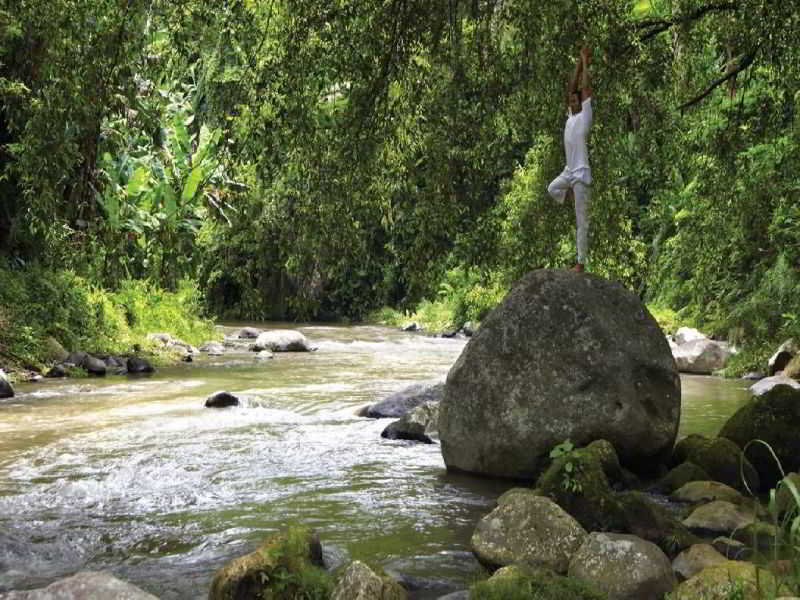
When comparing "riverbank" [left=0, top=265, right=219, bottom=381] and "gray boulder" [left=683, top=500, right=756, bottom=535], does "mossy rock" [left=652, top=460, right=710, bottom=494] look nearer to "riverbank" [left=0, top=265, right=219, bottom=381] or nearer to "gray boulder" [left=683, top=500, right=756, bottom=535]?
"gray boulder" [left=683, top=500, right=756, bottom=535]

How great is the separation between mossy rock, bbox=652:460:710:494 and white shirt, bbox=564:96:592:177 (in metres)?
2.75

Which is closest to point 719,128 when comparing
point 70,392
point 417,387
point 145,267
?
point 417,387

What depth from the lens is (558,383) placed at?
8.50 m

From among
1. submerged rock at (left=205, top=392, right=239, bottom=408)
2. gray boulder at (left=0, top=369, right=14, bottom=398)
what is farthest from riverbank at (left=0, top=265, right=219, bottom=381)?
submerged rock at (left=205, top=392, right=239, bottom=408)

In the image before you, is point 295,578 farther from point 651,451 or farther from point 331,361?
point 331,361

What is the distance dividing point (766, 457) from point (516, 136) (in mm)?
3974

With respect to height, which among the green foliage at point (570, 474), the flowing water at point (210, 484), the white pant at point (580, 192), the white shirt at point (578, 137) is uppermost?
the white shirt at point (578, 137)

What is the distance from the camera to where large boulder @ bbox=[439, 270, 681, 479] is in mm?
8461

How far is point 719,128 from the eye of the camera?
35.3ft

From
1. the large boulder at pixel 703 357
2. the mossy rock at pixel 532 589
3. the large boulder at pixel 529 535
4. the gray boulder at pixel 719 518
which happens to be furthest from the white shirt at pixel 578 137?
the large boulder at pixel 703 357

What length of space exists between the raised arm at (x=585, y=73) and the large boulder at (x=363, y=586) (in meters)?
4.57

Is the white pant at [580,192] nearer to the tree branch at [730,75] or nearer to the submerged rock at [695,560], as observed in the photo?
the tree branch at [730,75]

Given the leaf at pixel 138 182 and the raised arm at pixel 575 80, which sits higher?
the leaf at pixel 138 182

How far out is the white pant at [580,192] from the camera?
8.73 meters
